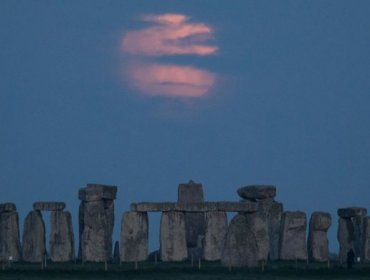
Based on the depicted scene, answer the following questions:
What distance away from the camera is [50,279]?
169 ft

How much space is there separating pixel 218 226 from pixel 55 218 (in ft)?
20.0

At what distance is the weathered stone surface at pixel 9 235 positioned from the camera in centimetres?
6384

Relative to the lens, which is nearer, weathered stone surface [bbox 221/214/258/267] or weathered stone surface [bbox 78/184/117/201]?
weathered stone surface [bbox 221/214/258/267]

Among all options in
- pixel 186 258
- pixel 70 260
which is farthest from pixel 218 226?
pixel 70 260

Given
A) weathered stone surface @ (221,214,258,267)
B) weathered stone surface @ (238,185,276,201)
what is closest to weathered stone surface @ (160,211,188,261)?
weathered stone surface @ (238,185,276,201)

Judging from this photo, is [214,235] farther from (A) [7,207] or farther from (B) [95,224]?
(A) [7,207]

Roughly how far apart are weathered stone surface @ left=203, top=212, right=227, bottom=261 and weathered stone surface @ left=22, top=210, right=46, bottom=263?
608 cm

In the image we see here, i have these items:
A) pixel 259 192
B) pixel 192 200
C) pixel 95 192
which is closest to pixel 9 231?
pixel 95 192

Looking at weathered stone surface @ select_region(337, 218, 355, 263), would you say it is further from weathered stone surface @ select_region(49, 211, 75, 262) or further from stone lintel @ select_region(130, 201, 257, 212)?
weathered stone surface @ select_region(49, 211, 75, 262)

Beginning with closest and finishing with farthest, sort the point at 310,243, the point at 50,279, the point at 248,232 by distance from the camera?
the point at 50,279 → the point at 248,232 → the point at 310,243

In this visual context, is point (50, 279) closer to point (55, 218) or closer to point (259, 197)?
point (55, 218)

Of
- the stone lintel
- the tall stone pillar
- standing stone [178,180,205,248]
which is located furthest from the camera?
standing stone [178,180,205,248]

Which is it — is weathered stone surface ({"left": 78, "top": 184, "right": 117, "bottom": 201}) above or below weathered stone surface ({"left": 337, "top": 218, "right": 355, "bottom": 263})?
above

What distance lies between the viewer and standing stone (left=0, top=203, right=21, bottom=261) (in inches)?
2514
